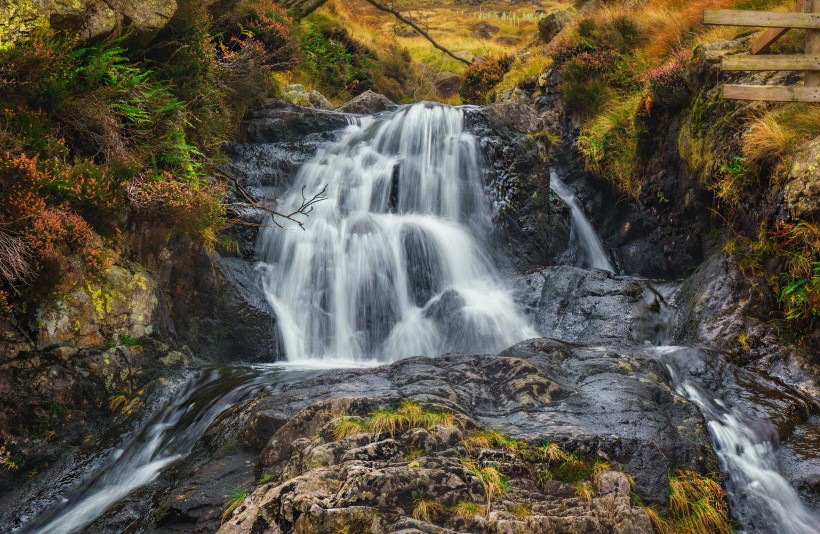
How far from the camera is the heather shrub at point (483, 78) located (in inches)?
767

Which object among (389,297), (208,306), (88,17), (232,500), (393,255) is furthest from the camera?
(393,255)

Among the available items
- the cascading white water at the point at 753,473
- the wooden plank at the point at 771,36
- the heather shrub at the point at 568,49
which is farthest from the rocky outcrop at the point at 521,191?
the cascading white water at the point at 753,473

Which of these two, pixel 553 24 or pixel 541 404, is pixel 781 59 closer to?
pixel 541 404

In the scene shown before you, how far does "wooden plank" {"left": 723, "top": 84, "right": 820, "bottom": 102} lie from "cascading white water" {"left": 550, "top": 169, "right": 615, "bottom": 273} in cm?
428

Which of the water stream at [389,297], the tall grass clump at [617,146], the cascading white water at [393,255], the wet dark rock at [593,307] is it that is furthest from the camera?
the tall grass clump at [617,146]

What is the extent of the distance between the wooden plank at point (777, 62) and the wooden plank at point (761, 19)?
38 centimetres

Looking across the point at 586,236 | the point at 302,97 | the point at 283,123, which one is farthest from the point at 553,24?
the point at 283,123

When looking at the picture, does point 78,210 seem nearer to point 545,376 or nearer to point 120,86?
point 120,86

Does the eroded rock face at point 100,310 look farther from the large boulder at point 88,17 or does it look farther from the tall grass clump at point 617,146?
the tall grass clump at point 617,146

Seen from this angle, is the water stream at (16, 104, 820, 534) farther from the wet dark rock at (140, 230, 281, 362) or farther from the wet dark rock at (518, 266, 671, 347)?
the wet dark rock at (140, 230, 281, 362)

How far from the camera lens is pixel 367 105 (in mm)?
15289

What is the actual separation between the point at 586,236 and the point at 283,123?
6.75 m

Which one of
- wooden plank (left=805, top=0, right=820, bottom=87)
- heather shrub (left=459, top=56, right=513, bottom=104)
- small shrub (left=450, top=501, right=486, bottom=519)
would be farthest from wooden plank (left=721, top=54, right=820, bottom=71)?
heather shrub (left=459, top=56, right=513, bottom=104)

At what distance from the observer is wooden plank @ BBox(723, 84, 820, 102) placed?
25.0 ft
